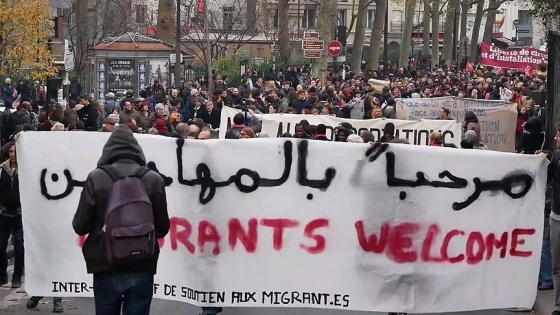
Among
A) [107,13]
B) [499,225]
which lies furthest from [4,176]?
[107,13]

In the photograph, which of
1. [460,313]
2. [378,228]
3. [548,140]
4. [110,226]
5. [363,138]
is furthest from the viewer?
[548,140]

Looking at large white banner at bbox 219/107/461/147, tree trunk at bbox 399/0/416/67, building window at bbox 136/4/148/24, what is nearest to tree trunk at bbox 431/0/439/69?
tree trunk at bbox 399/0/416/67

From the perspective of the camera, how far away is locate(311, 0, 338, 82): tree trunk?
42.0m

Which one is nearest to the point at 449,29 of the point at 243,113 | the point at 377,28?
the point at 377,28

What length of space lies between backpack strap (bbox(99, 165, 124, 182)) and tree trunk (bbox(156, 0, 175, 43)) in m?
36.1

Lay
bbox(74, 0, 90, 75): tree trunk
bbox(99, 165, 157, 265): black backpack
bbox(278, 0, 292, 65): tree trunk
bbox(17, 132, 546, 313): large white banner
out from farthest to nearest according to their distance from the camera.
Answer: bbox(278, 0, 292, 65): tree trunk, bbox(74, 0, 90, 75): tree trunk, bbox(17, 132, 546, 313): large white banner, bbox(99, 165, 157, 265): black backpack

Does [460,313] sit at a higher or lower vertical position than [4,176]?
lower

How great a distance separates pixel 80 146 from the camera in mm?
9469

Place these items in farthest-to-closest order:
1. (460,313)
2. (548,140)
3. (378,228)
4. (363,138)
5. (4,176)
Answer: (548,140)
(363,138)
(4,176)
(460,313)
(378,228)

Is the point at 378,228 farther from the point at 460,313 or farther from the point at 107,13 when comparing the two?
the point at 107,13

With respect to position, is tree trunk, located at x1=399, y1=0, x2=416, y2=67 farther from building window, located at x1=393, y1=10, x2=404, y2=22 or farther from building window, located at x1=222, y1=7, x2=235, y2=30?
building window, located at x1=393, y1=10, x2=404, y2=22

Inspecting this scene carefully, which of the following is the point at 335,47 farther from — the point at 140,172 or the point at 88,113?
the point at 140,172

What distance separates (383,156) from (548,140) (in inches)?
266

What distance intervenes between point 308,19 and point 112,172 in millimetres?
90166
